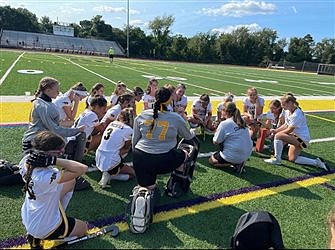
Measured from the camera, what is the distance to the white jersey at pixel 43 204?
2998 mm

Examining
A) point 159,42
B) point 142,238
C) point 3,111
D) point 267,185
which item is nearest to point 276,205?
point 267,185

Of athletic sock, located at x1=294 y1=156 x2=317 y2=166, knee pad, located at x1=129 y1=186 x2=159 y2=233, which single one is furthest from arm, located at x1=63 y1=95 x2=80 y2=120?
athletic sock, located at x1=294 y1=156 x2=317 y2=166

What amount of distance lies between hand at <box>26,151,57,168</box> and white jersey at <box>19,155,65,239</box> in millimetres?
55

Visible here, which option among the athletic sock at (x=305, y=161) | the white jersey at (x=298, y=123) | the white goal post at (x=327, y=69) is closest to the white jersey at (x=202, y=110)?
the white jersey at (x=298, y=123)

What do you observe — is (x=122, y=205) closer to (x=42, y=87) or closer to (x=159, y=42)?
(x=42, y=87)

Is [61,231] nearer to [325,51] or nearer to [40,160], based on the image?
[40,160]

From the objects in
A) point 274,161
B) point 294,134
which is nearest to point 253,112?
point 294,134

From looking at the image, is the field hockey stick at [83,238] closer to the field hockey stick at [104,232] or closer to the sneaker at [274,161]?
the field hockey stick at [104,232]

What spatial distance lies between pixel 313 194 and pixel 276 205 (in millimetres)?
866

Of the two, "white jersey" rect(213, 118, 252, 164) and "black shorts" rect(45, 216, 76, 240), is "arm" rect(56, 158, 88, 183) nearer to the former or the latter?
"black shorts" rect(45, 216, 76, 240)

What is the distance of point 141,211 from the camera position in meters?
3.68

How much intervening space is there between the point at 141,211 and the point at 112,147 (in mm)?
1373

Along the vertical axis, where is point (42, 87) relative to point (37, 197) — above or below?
above

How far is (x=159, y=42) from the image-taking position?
85.2 m
